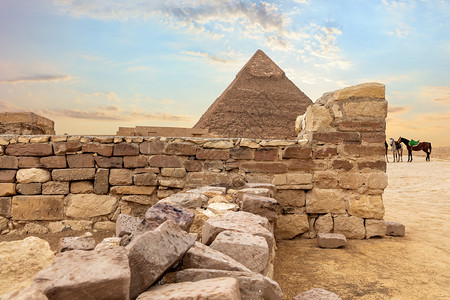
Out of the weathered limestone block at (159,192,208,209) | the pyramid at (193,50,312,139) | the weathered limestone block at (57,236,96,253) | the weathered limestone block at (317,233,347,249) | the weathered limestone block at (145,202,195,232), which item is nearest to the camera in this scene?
the weathered limestone block at (57,236,96,253)

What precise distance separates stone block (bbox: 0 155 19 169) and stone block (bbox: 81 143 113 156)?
927 millimetres

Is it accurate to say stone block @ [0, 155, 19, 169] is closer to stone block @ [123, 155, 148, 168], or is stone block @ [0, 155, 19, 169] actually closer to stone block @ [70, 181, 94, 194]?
stone block @ [70, 181, 94, 194]

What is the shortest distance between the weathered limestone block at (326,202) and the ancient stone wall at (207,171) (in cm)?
1

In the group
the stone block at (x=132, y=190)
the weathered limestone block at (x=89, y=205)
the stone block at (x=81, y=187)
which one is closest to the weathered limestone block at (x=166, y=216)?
the stone block at (x=132, y=190)

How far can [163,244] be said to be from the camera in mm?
1353

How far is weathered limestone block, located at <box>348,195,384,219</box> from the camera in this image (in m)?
4.34

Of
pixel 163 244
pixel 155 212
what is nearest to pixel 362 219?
pixel 155 212

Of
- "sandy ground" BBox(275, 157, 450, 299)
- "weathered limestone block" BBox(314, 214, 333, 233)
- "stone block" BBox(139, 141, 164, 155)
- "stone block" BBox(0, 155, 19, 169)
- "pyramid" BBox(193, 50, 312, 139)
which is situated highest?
"pyramid" BBox(193, 50, 312, 139)

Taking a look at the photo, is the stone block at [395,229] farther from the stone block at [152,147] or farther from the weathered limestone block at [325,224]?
the stone block at [152,147]

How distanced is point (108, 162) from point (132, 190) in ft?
1.65

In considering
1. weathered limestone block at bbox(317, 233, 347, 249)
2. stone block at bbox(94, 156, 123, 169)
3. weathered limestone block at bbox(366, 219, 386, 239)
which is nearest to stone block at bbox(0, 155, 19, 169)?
stone block at bbox(94, 156, 123, 169)

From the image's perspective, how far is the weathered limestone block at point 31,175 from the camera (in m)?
4.32

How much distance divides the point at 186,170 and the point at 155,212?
2391mm

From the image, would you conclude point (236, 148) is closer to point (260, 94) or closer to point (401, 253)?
point (401, 253)
